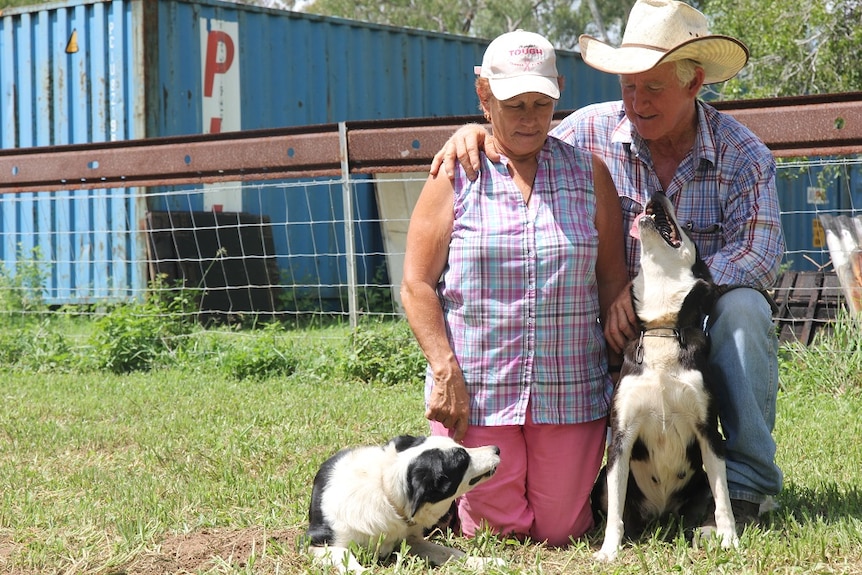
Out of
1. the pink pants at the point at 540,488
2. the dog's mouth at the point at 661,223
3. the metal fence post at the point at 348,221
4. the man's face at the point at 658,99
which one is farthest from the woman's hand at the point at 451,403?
the metal fence post at the point at 348,221

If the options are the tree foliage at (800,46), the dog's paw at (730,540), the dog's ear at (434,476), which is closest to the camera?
the dog's ear at (434,476)

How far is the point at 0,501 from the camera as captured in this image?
4180mm

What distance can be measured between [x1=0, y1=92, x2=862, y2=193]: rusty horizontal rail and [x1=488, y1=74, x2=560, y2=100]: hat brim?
9.66ft

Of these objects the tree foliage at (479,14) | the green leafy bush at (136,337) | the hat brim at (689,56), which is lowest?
the green leafy bush at (136,337)

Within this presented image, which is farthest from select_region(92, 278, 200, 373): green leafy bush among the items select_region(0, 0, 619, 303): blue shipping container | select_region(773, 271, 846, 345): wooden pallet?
select_region(773, 271, 846, 345): wooden pallet

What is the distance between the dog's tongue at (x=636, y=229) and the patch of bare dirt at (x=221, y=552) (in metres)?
1.61

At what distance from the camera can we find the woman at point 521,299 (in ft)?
11.9

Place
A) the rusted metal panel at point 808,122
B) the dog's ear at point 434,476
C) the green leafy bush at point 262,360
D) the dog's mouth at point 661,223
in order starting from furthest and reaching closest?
1. the green leafy bush at point 262,360
2. the rusted metal panel at point 808,122
3. the dog's mouth at point 661,223
4. the dog's ear at point 434,476

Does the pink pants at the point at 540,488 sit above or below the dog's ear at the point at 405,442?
below

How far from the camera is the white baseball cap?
138 inches

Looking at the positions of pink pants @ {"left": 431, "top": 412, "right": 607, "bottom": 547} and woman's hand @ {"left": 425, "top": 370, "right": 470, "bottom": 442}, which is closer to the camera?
woman's hand @ {"left": 425, "top": 370, "right": 470, "bottom": 442}

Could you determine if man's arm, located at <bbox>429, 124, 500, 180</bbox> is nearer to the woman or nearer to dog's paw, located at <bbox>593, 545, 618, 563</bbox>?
the woman

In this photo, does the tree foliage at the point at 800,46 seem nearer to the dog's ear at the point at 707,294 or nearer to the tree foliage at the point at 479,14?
the dog's ear at the point at 707,294

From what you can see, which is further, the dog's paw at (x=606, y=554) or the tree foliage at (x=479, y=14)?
the tree foliage at (x=479, y=14)
